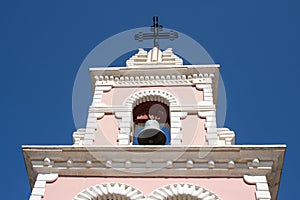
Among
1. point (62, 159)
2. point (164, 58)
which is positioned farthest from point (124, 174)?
point (164, 58)

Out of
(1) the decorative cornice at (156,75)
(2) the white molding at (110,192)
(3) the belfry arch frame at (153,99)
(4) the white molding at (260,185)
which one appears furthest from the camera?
(1) the decorative cornice at (156,75)

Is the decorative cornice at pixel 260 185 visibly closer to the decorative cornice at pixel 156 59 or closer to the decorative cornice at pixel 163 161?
the decorative cornice at pixel 163 161

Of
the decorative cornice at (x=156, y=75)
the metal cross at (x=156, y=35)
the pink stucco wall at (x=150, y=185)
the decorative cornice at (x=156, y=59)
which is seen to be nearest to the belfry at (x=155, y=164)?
the pink stucco wall at (x=150, y=185)

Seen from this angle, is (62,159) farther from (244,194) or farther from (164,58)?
(164,58)

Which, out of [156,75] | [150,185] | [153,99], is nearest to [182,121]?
[153,99]

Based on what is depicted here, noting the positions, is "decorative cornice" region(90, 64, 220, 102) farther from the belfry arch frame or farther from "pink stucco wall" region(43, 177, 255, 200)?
"pink stucco wall" region(43, 177, 255, 200)

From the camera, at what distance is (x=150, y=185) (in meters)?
14.4

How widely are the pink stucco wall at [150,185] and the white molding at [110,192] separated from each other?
0.14m

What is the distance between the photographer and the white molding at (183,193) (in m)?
14.0

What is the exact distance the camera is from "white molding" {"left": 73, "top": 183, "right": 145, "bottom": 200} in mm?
14078

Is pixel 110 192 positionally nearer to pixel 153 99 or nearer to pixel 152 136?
pixel 152 136

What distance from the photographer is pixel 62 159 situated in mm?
14961

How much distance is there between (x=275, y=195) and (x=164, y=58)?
7.54m

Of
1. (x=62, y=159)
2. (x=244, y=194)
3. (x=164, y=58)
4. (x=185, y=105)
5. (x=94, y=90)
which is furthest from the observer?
(x=164, y=58)
